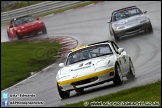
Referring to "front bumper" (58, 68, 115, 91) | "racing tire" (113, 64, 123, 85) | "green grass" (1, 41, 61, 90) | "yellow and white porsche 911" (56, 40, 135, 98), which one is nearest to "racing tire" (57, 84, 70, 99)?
"yellow and white porsche 911" (56, 40, 135, 98)

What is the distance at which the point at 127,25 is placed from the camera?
27.8m

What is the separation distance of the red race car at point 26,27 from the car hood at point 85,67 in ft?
75.1

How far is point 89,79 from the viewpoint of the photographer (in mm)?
13930

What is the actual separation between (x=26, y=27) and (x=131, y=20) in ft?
38.1

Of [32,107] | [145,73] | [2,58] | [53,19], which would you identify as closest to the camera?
[32,107]

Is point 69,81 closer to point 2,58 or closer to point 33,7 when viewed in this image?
point 2,58

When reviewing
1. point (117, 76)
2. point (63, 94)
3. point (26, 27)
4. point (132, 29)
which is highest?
point (117, 76)

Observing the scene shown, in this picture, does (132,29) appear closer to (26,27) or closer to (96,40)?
(96,40)

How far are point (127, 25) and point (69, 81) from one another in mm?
14083

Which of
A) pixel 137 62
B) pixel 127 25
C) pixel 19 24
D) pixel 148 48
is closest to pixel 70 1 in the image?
pixel 19 24

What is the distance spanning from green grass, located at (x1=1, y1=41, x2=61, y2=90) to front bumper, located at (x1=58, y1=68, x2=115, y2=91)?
215 inches

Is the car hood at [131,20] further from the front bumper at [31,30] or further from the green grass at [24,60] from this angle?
the front bumper at [31,30]

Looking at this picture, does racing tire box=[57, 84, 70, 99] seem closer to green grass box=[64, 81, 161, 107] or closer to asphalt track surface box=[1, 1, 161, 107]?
asphalt track surface box=[1, 1, 161, 107]

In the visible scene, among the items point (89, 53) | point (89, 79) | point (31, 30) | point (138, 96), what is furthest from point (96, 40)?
point (138, 96)
